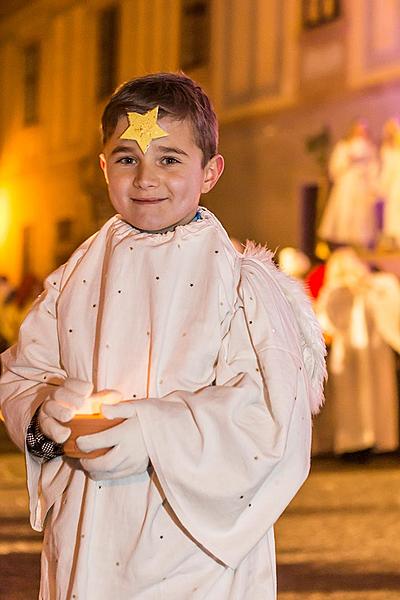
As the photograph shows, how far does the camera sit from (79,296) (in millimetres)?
2430

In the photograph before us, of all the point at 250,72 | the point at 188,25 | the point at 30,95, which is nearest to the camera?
the point at 250,72

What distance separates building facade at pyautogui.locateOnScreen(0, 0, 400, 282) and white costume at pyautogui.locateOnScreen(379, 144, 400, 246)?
463 mm

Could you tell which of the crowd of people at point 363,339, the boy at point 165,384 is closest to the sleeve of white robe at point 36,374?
the boy at point 165,384

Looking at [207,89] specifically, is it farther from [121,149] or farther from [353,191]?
[121,149]

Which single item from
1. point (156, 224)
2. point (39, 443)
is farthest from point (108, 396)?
point (156, 224)

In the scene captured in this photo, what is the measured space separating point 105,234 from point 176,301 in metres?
0.21

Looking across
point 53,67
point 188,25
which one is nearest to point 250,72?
point 188,25

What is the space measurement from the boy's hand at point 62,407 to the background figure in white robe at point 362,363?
8.08 metres

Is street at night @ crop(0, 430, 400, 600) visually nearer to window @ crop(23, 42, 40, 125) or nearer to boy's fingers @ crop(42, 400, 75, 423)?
boy's fingers @ crop(42, 400, 75, 423)

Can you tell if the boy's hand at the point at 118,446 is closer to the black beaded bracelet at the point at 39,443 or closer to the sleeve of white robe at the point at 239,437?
the sleeve of white robe at the point at 239,437

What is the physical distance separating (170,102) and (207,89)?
11.7m

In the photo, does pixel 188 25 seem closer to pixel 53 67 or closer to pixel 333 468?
pixel 53 67

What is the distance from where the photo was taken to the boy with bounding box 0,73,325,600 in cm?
226

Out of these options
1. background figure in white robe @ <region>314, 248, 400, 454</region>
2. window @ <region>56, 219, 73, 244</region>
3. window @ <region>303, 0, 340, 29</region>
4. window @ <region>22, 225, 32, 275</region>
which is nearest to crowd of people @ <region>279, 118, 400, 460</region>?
background figure in white robe @ <region>314, 248, 400, 454</region>
